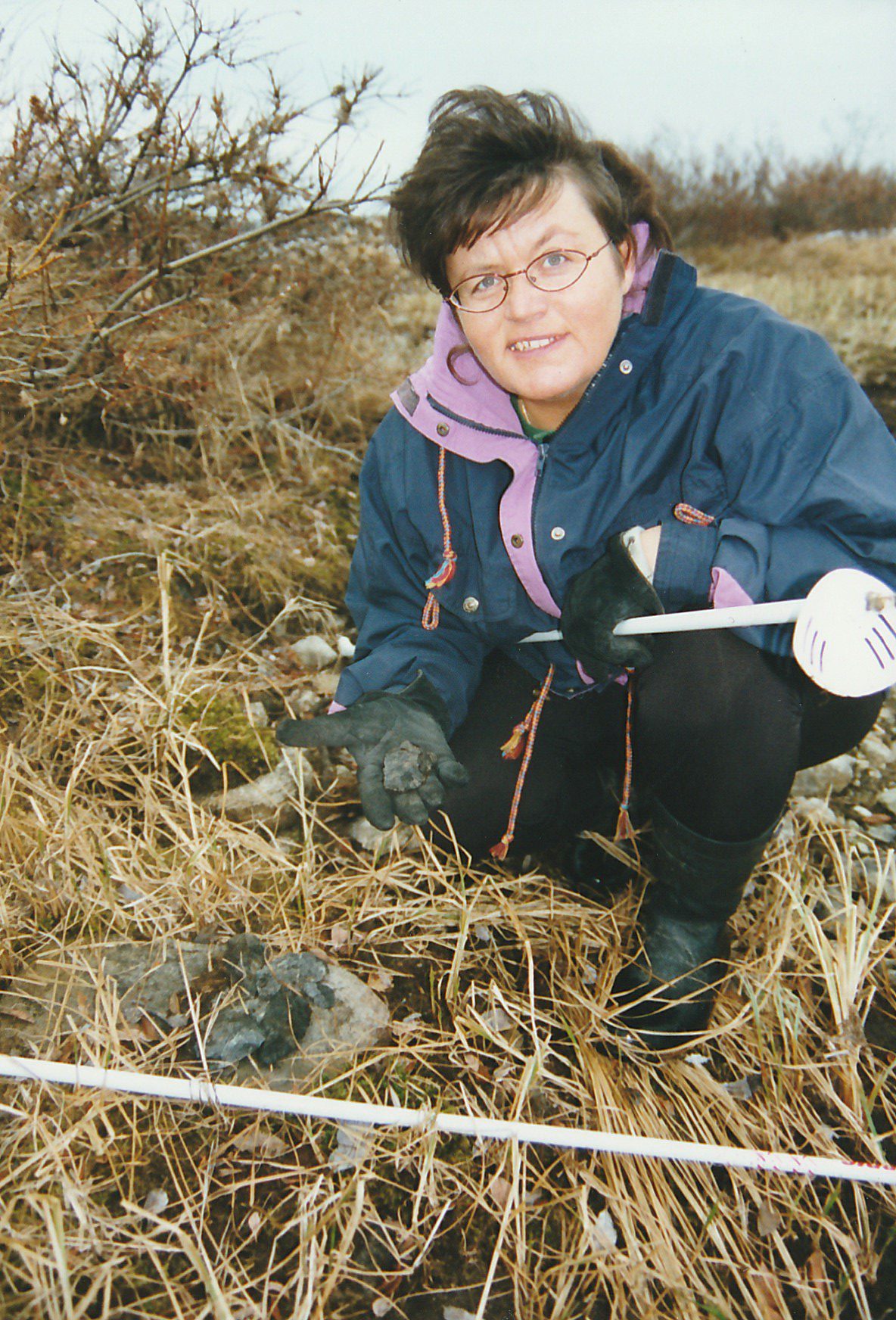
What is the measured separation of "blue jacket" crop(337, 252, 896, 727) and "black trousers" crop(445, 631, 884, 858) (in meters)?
0.07

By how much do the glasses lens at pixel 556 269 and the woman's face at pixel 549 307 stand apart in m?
0.01

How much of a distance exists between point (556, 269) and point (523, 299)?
9cm

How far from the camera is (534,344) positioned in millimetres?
1540

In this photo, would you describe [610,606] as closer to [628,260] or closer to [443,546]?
[443,546]

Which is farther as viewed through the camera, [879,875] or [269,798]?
[269,798]

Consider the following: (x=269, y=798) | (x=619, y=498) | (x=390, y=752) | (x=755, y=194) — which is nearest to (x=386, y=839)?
(x=269, y=798)

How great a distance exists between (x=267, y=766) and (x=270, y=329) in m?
1.93

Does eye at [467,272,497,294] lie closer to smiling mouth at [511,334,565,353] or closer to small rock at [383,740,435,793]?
smiling mouth at [511,334,565,353]

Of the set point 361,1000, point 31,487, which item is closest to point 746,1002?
point 361,1000

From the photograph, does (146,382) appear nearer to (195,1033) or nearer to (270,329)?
(270,329)

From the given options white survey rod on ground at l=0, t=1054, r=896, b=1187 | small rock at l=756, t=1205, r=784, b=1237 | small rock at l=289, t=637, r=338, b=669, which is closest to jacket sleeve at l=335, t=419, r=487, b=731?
small rock at l=289, t=637, r=338, b=669

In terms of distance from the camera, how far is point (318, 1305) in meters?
1.23

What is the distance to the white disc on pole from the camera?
1238 millimetres

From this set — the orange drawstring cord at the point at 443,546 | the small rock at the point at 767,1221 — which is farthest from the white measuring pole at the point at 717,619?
the small rock at the point at 767,1221
